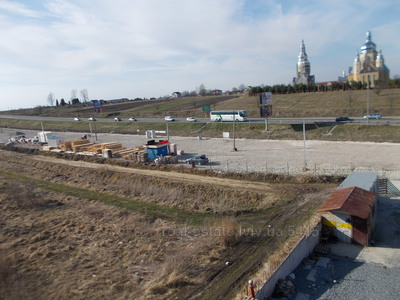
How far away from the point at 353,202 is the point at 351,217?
2.71 feet

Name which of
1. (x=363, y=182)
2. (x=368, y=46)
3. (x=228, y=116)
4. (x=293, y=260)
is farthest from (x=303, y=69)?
(x=293, y=260)

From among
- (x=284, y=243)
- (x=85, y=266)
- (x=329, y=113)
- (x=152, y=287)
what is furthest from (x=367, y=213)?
(x=329, y=113)

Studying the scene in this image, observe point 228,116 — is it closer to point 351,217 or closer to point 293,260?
point 351,217

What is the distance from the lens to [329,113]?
5803 cm

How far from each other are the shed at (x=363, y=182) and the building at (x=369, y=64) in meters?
88.6

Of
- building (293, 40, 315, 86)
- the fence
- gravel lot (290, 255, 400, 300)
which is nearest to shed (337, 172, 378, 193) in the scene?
the fence

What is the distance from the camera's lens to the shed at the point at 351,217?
13.7 meters

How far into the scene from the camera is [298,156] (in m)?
31.7

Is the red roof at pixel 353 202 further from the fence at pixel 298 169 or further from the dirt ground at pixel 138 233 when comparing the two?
the fence at pixel 298 169

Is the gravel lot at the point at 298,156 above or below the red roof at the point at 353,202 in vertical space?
below

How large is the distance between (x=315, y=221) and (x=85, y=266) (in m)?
11.7

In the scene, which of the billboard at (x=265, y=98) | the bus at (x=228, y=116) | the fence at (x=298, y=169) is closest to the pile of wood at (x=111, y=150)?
the fence at (x=298, y=169)

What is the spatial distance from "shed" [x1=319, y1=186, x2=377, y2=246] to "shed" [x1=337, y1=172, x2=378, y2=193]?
5.21 feet

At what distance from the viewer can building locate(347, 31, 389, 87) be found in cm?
9644
